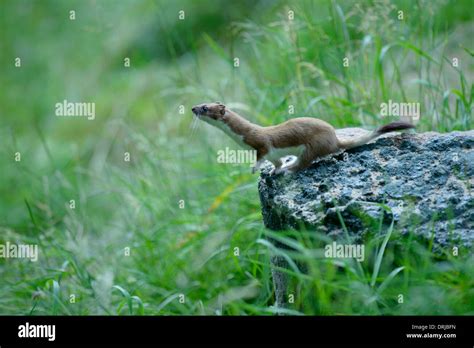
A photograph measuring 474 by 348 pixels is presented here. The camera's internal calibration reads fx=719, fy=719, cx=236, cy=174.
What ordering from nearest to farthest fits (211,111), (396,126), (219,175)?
(396,126)
(211,111)
(219,175)

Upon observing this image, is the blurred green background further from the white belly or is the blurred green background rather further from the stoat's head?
the stoat's head

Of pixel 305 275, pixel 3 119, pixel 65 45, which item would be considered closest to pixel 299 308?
pixel 305 275

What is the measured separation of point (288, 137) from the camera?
294 cm

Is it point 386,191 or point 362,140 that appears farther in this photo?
point 362,140

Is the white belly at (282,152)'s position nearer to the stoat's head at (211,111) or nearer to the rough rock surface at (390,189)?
the rough rock surface at (390,189)

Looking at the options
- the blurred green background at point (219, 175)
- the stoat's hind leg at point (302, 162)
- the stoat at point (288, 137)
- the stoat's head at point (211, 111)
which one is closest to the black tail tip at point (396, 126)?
the stoat at point (288, 137)

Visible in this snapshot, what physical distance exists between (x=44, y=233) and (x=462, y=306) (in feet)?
9.04

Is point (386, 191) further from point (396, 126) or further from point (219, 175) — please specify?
point (219, 175)

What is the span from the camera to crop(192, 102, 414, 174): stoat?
291 cm

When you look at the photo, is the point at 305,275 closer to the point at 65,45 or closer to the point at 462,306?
the point at 462,306

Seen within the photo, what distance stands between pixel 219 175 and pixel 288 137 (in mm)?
1454

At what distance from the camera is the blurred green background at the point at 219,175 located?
8.71 ft

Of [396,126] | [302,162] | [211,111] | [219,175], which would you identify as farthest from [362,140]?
[219,175]

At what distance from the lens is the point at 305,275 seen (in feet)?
8.69
